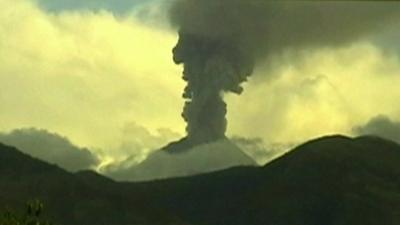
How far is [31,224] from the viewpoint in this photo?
108875 millimetres

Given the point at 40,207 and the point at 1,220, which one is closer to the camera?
the point at 40,207

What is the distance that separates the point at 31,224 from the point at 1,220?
12127 millimetres

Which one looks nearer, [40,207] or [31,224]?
[40,207]

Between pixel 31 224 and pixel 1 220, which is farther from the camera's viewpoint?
pixel 1 220

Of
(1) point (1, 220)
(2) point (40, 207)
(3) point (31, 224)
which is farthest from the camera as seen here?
(1) point (1, 220)

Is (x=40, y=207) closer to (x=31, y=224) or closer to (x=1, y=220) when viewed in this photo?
(x=31, y=224)

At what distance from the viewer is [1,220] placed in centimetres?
11969

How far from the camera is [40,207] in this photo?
315ft

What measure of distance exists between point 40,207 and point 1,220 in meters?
25.6

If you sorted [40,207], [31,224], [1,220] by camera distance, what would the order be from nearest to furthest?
1. [40,207]
2. [31,224]
3. [1,220]

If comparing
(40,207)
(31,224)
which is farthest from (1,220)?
(40,207)

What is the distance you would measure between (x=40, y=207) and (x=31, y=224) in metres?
13.7
